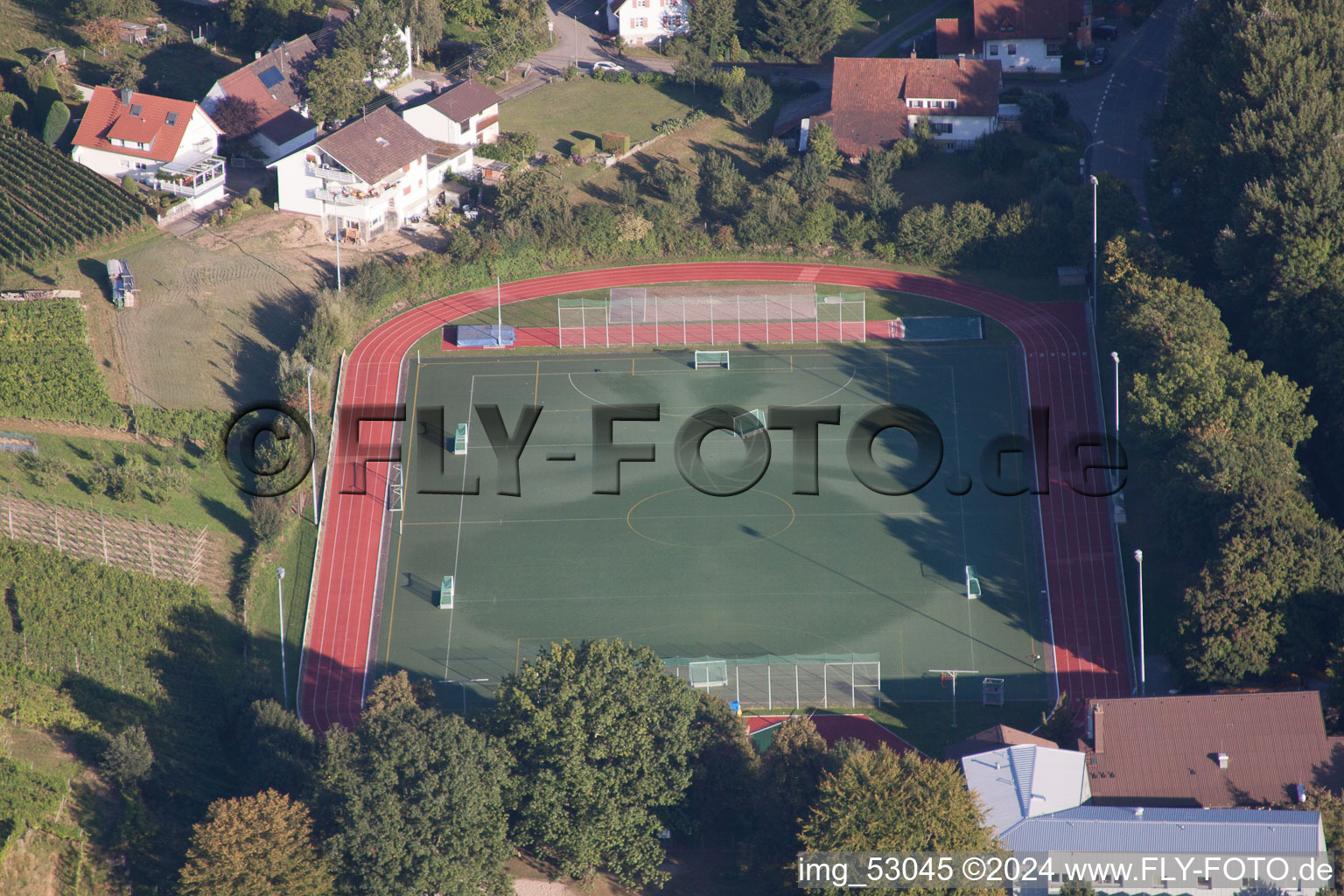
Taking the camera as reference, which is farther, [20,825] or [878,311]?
[878,311]

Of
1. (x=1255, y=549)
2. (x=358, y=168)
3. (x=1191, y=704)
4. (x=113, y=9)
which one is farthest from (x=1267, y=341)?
(x=113, y=9)

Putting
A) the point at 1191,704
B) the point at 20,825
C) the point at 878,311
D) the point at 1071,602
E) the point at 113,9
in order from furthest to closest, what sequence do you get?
the point at 113,9 < the point at 878,311 < the point at 1071,602 < the point at 1191,704 < the point at 20,825

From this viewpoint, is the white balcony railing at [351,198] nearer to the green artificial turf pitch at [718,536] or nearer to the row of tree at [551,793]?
the green artificial turf pitch at [718,536]

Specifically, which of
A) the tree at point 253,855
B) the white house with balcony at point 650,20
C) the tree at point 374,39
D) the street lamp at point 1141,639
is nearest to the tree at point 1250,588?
the street lamp at point 1141,639

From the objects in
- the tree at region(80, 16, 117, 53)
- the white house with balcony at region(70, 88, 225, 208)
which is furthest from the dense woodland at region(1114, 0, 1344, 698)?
the tree at region(80, 16, 117, 53)

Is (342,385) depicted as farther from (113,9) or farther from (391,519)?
(113,9)

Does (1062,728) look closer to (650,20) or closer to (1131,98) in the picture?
(1131,98)
